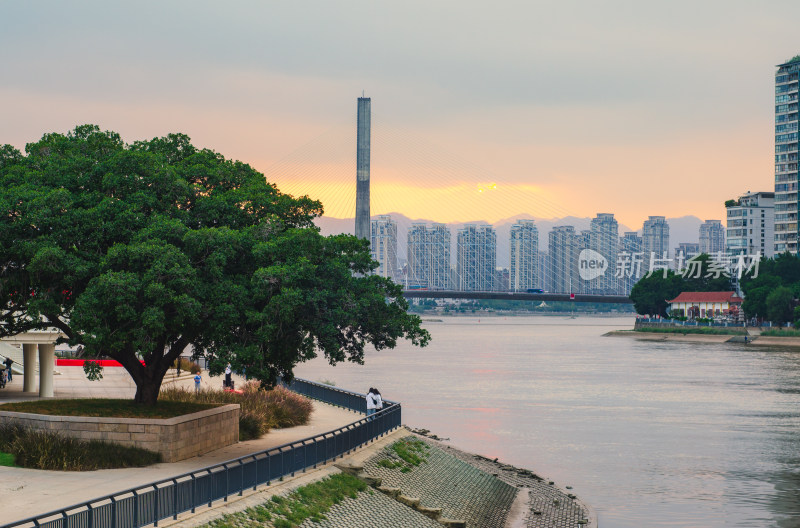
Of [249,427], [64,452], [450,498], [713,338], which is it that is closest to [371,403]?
[249,427]

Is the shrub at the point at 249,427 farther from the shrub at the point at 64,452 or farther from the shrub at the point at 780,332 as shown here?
the shrub at the point at 780,332

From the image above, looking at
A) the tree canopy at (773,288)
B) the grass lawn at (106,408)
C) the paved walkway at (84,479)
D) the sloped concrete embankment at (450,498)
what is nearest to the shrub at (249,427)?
the paved walkway at (84,479)

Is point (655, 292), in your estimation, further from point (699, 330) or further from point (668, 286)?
point (699, 330)

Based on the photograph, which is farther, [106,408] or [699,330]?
[699,330]

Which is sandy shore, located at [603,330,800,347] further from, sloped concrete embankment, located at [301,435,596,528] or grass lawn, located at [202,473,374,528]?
grass lawn, located at [202,473,374,528]

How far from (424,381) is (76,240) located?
5604 centimetres

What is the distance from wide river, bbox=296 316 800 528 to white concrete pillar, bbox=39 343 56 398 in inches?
739

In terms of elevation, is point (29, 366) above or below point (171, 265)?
below

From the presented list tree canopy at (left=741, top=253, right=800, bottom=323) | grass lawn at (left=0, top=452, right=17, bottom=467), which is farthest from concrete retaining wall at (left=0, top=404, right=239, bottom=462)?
tree canopy at (left=741, top=253, right=800, bottom=323)

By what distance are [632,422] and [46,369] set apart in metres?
33.1

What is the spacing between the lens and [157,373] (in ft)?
102

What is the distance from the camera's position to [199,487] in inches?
867

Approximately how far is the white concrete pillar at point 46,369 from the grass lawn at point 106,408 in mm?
10933

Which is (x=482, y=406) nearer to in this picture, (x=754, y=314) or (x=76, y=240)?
(x=76, y=240)
